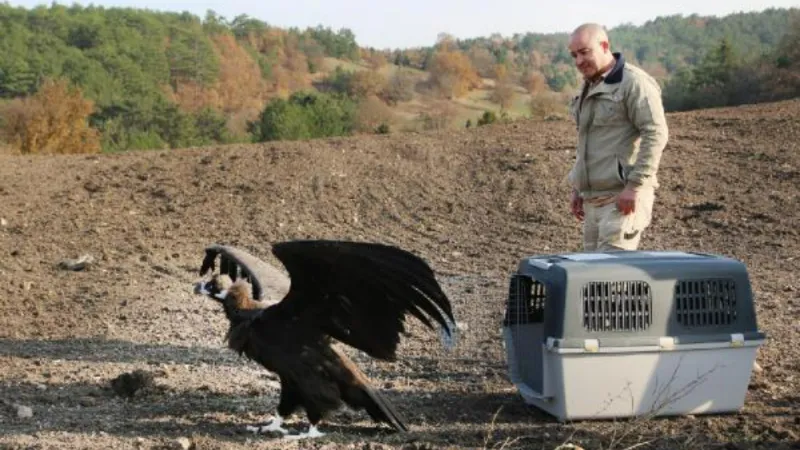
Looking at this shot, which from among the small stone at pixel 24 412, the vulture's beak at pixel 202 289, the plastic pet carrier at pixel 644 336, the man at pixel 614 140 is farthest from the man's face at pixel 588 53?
the small stone at pixel 24 412

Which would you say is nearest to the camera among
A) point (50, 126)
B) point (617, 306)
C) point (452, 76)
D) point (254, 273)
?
point (617, 306)

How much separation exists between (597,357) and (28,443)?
2.56 m

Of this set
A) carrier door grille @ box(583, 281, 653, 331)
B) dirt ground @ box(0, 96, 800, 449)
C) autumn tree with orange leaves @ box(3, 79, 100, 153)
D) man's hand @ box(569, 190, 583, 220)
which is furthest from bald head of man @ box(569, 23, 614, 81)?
autumn tree with orange leaves @ box(3, 79, 100, 153)

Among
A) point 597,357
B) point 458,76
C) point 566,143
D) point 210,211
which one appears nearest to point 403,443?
point 597,357

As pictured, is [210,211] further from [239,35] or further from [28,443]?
[239,35]

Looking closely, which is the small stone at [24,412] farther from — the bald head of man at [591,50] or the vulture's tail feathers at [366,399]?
the bald head of man at [591,50]

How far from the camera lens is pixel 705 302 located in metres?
5.29

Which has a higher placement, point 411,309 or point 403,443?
point 411,309

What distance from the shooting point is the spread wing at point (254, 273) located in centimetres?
624

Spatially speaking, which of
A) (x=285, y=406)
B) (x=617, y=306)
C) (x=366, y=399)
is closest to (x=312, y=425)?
(x=285, y=406)

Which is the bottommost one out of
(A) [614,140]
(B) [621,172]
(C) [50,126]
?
(C) [50,126]

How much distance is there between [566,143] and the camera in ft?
48.3

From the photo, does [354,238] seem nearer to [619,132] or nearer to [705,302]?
[619,132]

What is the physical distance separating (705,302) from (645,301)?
1.03ft
